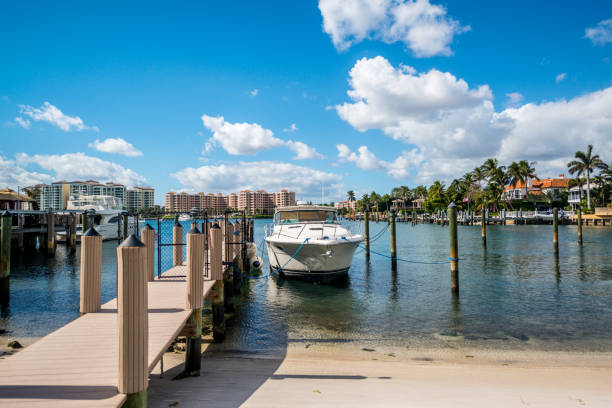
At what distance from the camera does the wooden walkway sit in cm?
347

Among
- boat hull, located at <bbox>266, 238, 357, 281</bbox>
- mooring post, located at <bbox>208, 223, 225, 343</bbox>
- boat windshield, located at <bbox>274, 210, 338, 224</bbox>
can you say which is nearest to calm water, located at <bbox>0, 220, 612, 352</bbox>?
mooring post, located at <bbox>208, 223, 225, 343</bbox>

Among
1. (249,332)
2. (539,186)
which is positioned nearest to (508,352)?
(249,332)

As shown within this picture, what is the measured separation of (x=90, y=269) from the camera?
233 inches

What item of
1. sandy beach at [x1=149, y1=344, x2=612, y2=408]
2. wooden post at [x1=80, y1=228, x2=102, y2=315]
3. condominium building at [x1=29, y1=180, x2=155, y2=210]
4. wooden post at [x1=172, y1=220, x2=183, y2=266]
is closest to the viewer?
sandy beach at [x1=149, y1=344, x2=612, y2=408]

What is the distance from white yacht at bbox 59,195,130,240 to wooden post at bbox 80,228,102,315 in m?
36.5

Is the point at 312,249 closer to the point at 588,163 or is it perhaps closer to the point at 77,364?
the point at 77,364

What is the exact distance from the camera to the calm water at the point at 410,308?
9047mm

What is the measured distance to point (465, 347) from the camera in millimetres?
8359

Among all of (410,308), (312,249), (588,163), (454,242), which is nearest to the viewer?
(410,308)

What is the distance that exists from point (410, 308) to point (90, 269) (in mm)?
9765

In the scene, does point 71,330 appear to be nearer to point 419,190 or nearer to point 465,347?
point 465,347

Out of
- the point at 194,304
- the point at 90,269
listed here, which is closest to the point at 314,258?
the point at 194,304

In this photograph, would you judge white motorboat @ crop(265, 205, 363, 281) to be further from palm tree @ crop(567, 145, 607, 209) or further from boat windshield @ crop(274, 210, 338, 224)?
palm tree @ crop(567, 145, 607, 209)

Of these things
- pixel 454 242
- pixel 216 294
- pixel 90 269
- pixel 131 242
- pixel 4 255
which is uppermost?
pixel 131 242
